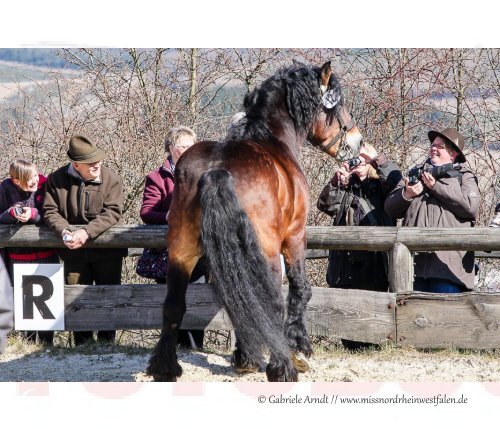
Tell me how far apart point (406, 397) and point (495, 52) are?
5631 millimetres

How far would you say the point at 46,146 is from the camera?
391 inches

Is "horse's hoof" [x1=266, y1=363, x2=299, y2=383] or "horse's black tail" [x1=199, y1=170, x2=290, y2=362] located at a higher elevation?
"horse's black tail" [x1=199, y1=170, x2=290, y2=362]

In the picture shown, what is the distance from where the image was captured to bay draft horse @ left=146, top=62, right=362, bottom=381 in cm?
496

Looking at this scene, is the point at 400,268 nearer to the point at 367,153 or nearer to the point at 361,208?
the point at 361,208

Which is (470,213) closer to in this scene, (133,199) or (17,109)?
(133,199)

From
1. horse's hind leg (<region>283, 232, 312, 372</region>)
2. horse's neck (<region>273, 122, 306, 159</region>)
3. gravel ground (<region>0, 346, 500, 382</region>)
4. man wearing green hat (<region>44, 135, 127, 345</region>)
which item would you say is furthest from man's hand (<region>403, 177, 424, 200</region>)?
man wearing green hat (<region>44, 135, 127, 345</region>)

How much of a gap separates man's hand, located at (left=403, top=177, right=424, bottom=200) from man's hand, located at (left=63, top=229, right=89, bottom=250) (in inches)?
104

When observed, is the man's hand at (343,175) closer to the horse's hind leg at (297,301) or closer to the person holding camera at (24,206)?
the horse's hind leg at (297,301)

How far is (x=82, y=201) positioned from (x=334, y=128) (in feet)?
7.20

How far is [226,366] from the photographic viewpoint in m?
6.28

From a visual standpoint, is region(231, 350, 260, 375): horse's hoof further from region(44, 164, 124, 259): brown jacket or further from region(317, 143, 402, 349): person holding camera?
region(44, 164, 124, 259): brown jacket

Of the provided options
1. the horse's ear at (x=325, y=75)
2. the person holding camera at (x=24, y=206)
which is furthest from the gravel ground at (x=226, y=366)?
the horse's ear at (x=325, y=75)
